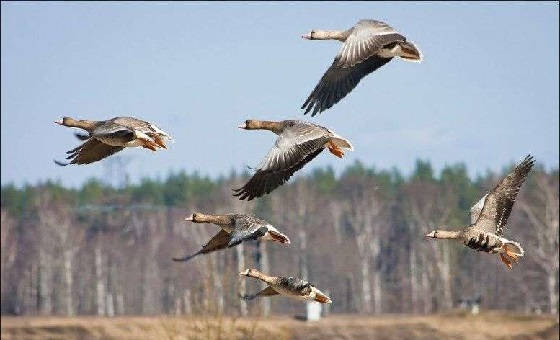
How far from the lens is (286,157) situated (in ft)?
56.6

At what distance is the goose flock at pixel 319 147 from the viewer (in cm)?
1733

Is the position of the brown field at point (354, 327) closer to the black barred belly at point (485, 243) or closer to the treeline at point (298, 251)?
the treeline at point (298, 251)

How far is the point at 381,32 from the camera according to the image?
18.1m

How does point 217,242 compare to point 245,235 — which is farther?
point 217,242

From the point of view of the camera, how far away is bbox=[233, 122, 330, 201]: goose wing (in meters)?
16.8

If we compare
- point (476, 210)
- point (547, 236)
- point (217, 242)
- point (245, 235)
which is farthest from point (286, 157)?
point (547, 236)

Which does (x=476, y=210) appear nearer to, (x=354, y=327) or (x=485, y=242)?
(x=485, y=242)

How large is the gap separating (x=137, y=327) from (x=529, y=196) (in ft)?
136

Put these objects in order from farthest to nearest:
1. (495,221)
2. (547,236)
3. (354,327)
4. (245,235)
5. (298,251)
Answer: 1. (298,251)
2. (547,236)
3. (354,327)
4. (495,221)
5. (245,235)

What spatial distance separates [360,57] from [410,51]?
64 cm

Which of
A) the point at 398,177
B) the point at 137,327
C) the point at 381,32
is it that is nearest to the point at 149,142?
the point at 381,32

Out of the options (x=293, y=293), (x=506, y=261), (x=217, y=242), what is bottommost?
(x=293, y=293)

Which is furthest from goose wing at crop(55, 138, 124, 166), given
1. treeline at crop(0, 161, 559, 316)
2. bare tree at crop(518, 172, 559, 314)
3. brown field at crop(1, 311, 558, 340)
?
treeline at crop(0, 161, 559, 316)

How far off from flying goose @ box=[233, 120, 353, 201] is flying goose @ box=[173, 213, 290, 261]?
64 centimetres
